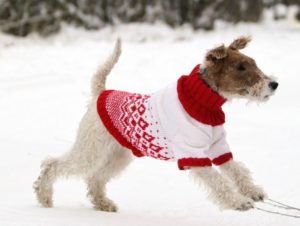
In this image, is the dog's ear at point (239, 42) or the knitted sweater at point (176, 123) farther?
the dog's ear at point (239, 42)

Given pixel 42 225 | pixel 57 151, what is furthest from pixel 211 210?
pixel 57 151

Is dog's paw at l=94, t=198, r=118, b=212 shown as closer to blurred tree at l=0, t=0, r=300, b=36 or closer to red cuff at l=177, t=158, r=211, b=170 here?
red cuff at l=177, t=158, r=211, b=170

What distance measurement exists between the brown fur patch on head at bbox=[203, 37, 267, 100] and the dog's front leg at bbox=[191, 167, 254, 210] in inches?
22.6

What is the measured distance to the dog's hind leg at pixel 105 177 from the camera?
4902mm

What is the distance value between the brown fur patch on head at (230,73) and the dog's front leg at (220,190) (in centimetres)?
57

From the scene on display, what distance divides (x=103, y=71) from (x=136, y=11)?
10.2 meters

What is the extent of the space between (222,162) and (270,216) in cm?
63

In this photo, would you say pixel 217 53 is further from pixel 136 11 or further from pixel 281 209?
pixel 136 11

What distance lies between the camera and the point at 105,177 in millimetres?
4984

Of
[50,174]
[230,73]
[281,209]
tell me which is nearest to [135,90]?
[50,174]

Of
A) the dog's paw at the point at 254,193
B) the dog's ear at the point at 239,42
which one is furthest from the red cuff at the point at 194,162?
the dog's ear at the point at 239,42

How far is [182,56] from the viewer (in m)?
11.9

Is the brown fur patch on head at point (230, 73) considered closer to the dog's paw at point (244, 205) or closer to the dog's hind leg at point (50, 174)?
the dog's paw at point (244, 205)

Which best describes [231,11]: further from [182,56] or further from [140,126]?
[140,126]
